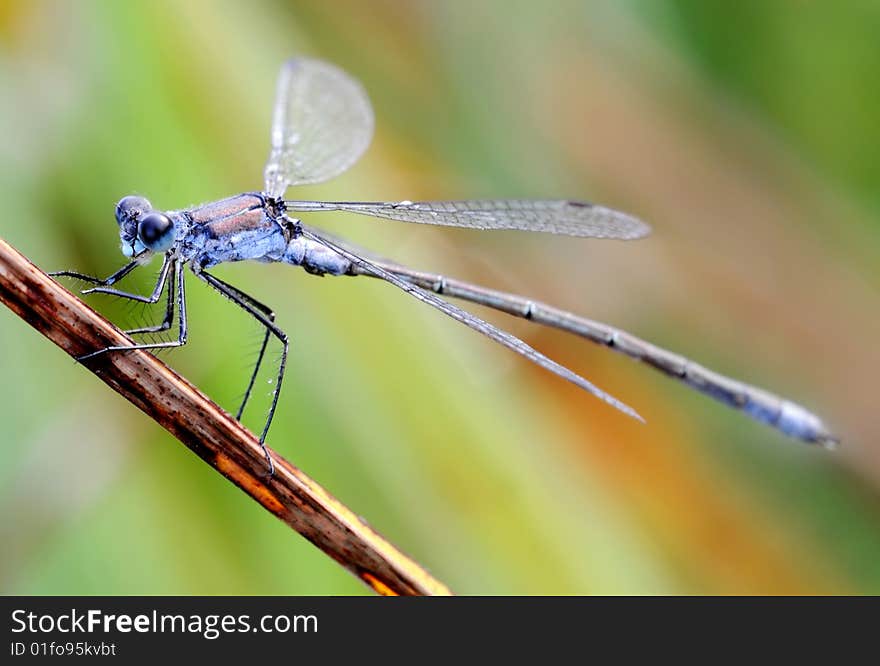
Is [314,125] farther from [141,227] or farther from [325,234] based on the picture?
[141,227]

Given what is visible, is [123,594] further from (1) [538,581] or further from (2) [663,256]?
(2) [663,256]

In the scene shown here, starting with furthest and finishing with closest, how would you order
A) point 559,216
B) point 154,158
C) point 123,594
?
point 559,216 < point 154,158 < point 123,594

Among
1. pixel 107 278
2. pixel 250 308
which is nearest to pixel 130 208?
pixel 107 278

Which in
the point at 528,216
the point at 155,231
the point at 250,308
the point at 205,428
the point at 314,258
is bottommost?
the point at 205,428

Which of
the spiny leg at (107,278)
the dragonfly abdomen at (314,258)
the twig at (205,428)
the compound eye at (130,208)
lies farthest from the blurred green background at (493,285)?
the twig at (205,428)

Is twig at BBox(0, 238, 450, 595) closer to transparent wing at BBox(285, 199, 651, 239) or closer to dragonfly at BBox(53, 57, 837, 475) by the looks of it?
dragonfly at BBox(53, 57, 837, 475)

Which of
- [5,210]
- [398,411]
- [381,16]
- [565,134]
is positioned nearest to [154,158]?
[5,210]
